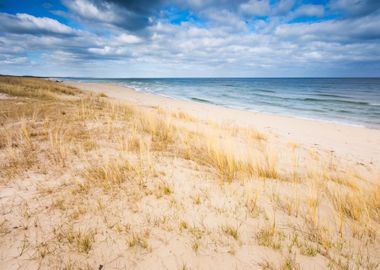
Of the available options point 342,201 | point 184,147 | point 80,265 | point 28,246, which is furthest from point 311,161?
point 28,246

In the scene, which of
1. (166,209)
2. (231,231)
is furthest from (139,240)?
(231,231)

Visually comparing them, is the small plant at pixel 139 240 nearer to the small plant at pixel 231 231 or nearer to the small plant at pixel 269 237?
the small plant at pixel 231 231

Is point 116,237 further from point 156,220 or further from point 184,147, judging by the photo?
point 184,147

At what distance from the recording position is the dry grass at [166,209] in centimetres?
226

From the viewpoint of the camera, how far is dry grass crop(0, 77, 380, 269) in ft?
7.40

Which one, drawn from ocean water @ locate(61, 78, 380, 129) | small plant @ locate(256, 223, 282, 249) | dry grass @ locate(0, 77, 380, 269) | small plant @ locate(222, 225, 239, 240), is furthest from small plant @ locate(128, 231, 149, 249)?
ocean water @ locate(61, 78, 380, 129)

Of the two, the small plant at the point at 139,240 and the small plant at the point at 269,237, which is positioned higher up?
the small plant at the point at 139,240

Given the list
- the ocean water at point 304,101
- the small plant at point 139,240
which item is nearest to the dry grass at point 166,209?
the small plant at point 139,240

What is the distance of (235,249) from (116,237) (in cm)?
140

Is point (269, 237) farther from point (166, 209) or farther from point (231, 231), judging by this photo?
point (166, 209)

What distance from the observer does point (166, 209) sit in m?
2.93

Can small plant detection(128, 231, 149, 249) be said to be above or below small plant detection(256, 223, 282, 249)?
above

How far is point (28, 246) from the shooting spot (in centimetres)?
220

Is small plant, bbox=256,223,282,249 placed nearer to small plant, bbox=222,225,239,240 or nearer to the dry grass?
the dry grass
